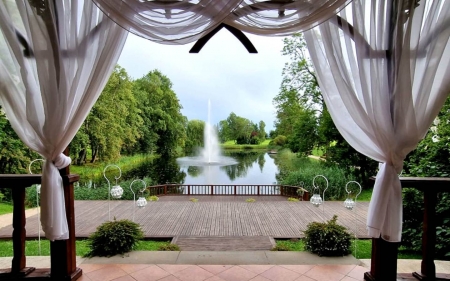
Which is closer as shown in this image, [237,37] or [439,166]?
[237,37]

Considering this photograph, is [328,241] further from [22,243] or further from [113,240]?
[22,243]

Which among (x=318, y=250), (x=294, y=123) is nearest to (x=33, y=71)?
(x=318, y=250)

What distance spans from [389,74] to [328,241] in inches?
76.8

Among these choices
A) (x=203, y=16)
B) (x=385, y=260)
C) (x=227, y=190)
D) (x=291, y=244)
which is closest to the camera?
(x=203, y=16)

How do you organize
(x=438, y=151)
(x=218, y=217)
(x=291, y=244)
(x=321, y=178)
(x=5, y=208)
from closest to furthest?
(x=438, y=151) < (x=291, y=244) < (x=218, y=217) < (x=5, y=208) < (x=321, y=178)

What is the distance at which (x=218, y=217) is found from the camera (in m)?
6.48

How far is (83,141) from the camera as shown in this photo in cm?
1073

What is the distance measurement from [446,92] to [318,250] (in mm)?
1931

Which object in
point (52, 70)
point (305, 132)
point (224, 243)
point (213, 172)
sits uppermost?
point (52, 70)

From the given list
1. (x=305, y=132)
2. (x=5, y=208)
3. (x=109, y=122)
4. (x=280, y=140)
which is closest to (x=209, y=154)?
(x=280, y=140)

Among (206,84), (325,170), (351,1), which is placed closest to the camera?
(351,1)

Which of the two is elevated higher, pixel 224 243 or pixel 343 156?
pixel 343 156

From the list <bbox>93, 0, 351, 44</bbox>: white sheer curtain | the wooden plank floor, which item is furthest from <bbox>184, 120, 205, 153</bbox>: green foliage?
<bbox>93, 0, 351, 44</bbox>: white sheer curtain

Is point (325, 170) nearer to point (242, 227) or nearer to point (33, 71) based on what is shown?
point (242, 227)
